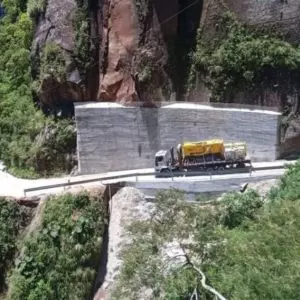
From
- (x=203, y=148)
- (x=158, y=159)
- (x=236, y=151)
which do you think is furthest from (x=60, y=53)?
(x=236, y=151)

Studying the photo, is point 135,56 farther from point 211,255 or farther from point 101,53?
point 211,255

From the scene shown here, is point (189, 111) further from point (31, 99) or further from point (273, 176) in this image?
point (31, 99)

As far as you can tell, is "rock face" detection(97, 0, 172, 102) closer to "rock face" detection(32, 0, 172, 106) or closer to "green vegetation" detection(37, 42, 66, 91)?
"rock face" detection(32, 0, 172, 106)

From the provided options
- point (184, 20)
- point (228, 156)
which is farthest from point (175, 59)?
point (228, 156)

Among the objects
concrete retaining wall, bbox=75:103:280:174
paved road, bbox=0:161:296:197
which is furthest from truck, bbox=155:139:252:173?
concrete retaining wall, bbox=75:103:280:174

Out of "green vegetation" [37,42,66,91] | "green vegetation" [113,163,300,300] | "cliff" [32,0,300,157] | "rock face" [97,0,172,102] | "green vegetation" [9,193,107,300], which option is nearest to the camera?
"green vegetation" [113,163,300,300]

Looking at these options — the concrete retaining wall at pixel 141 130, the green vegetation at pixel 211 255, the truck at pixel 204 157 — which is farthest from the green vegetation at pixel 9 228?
the green vegetation at pixel 211 255

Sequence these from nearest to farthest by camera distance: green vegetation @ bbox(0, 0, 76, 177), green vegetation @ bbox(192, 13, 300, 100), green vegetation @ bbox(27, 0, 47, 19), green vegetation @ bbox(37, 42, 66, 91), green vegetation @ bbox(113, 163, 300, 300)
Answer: green vegetation @ bbox(113, 163, 300, 300)
green vegetation @ bbox(192, 13, 300, 100)
green vegetation @ bbox(37, 42, 66, 91)
green vegetation @ bbox(0, 0, 76, 177)
green vegetation @ bbox(27, 0, 47, 19)
